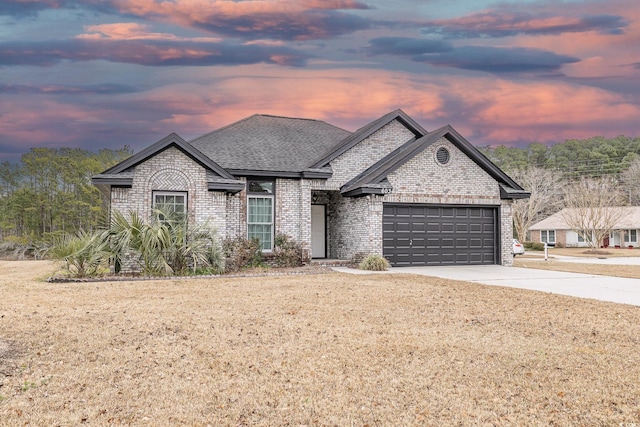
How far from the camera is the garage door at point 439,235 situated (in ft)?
61.9

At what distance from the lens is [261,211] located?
18.9 meters

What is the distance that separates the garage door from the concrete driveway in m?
0.76

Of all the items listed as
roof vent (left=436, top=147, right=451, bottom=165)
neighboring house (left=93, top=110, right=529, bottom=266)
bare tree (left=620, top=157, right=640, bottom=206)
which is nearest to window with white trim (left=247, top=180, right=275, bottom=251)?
neighboring house (left=93, top=110, right=529, bottom=266)

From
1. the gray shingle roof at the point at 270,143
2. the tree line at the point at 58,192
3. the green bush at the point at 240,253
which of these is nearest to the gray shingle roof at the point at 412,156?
the gray shingle roof at the point at 270,143

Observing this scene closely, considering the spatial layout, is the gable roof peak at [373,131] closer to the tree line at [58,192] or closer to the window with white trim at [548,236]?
the tree line at [58,192]

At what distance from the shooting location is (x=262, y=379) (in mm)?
5234

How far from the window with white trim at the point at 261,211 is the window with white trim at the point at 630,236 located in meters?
44.1

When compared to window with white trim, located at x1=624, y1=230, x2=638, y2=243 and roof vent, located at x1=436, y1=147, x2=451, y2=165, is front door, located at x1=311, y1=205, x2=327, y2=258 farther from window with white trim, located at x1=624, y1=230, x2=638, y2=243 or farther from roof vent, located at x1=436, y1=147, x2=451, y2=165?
window with white trim, located at x1=624, y1=230, x2=638, y2=243

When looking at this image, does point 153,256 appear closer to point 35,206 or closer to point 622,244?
point 35,206

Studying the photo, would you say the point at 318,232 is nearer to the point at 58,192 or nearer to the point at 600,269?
the point at 600,269

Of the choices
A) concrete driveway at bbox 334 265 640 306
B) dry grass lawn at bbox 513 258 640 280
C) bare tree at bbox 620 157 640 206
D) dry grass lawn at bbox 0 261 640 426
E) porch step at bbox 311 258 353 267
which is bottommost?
dry grass lawn at bbox 513 258 640 280

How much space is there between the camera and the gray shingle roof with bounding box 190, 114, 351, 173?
1898cm

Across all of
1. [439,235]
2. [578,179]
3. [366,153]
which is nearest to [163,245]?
[366,153]

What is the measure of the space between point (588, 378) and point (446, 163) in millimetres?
14910
